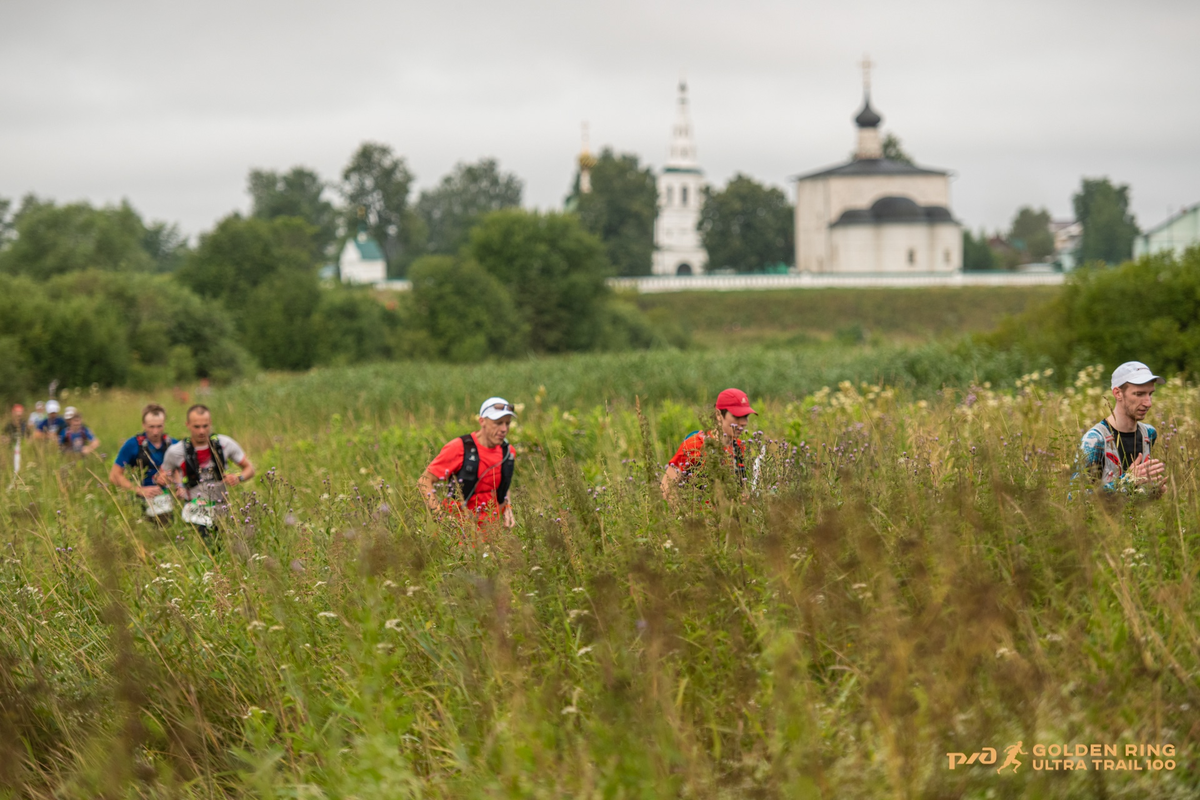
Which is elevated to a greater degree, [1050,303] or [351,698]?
[1050,303]

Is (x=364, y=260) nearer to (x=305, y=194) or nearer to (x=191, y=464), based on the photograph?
(x=305, y=194)

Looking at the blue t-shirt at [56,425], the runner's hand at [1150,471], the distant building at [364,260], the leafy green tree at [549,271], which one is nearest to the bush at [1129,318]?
the runner's hand at [1150,471]

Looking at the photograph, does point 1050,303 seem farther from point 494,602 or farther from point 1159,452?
point 494,602

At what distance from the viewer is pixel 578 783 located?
3.06 m

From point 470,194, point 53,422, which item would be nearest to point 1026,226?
point 470,194

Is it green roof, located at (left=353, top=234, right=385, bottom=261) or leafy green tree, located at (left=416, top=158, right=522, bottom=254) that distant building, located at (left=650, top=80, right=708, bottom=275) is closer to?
leafy green tree, located at (left=416, top=158, right=522, bottom=254)

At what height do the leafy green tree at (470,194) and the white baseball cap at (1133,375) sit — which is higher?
the leafy green tree at (470,194)

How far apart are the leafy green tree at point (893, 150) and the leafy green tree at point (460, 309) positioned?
5910 centimetres

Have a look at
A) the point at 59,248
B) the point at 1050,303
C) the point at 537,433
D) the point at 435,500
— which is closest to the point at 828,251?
the point at 59,248

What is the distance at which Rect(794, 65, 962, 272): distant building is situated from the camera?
90938mm

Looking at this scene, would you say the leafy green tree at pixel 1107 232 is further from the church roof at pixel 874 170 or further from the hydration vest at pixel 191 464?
the hydration vest at pixel 191 464

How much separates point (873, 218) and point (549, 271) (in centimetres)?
3954

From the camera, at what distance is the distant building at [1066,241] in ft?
388

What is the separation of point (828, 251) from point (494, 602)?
309ft
